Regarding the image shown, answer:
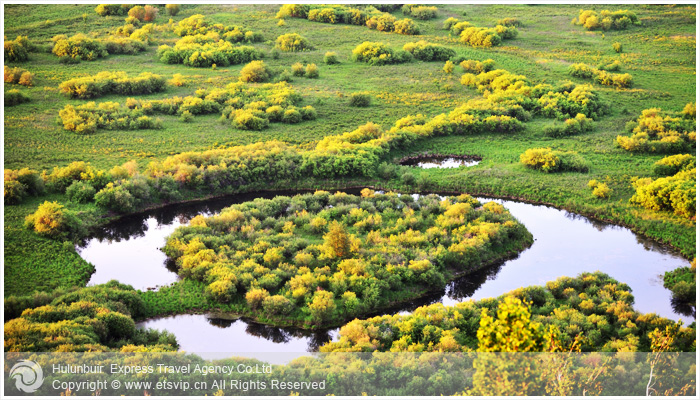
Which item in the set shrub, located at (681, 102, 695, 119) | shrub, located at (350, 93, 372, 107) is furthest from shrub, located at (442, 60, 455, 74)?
shrub, located at (681, 102, 695, 119)

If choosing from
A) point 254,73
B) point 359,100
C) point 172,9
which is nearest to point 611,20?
point 359,100

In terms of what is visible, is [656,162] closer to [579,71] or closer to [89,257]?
A: [579,71]

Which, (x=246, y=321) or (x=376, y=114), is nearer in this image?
(x=246, y=321)

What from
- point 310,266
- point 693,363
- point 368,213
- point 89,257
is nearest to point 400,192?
point 368,213

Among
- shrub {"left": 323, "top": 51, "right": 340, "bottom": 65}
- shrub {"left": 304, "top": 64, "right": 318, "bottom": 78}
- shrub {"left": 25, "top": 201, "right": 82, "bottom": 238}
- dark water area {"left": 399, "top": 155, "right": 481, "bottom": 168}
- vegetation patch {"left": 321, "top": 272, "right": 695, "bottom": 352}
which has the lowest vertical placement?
vegetation patch {"left": 321, "top": 272, "right": 695, "bottom": 352}

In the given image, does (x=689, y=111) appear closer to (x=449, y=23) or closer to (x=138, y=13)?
(x=449, y=23)

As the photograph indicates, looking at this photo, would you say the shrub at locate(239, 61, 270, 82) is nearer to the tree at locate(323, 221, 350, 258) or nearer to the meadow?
the meadow
